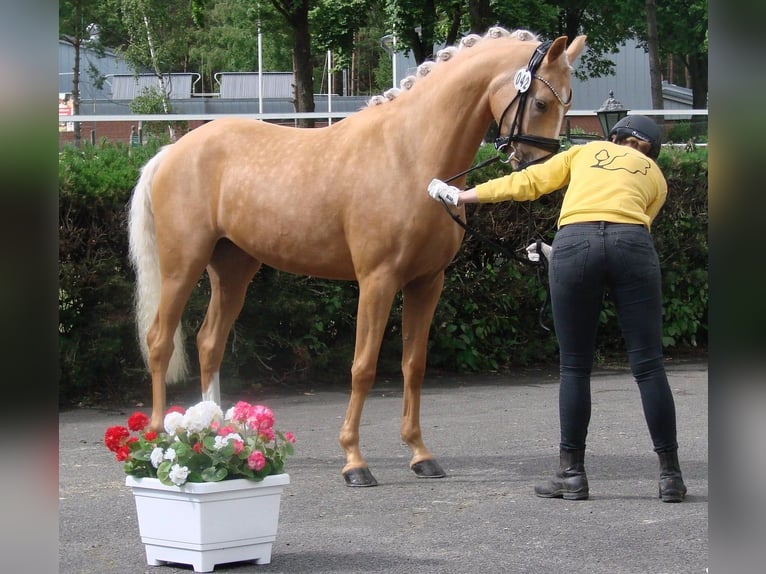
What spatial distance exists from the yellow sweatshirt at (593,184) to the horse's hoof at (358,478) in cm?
Answer: 171

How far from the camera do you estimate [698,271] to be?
9.76 metres

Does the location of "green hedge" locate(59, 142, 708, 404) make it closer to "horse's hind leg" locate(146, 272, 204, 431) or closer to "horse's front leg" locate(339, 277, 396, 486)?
"horse's hind leg" locate(146, 272, 204, 431)

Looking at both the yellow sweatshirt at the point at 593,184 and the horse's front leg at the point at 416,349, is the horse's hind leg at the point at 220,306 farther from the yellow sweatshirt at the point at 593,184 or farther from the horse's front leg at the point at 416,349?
the yellow sweatshirt at the point at 593,184

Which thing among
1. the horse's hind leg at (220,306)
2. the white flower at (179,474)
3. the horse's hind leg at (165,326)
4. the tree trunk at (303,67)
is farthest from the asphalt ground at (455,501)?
the tree trunk at (303,67)

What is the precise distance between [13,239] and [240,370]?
749 centimetres

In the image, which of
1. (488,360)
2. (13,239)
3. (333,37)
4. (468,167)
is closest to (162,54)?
(333,37)

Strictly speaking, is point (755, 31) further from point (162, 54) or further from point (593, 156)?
point (162, 54)

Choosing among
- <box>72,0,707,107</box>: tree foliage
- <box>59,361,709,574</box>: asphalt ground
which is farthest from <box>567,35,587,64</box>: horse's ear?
<box>72,0,707,107</box>: tree foliage

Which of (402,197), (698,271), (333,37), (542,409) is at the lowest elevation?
(542,409)

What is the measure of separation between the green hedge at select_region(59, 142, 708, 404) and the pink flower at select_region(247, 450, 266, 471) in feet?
12.8

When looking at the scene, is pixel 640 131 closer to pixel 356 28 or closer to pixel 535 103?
pixel 535 103

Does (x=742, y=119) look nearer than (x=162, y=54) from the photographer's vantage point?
Yes

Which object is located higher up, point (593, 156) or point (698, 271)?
point (593, 156)

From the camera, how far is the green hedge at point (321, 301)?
7.80m
